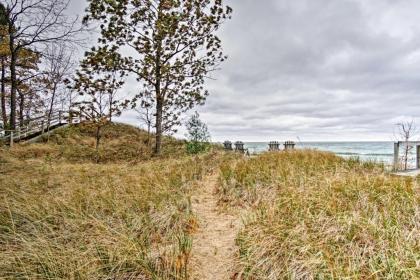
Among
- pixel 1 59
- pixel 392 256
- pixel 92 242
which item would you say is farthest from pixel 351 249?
pixel 1 59

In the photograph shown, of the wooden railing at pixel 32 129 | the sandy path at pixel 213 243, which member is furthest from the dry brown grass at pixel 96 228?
the wooden railing at pixel 32 129

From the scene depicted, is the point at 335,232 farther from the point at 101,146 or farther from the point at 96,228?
the point at 101,146

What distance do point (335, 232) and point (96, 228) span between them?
281cm

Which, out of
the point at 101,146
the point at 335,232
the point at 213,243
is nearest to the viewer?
the point at 335,232

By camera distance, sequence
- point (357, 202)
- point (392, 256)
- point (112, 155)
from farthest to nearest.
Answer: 1. point (112, 155)
2. point (357, 202)
3. point (392, 256)

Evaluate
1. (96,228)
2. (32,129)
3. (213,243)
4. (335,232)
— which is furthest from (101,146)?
(335,232)

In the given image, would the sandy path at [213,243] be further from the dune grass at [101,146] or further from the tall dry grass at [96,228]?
the dune grass at [101,146]

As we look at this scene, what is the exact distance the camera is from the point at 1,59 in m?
19.1

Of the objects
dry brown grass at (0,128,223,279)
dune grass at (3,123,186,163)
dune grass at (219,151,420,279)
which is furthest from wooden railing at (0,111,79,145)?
dune grass at (219,151,420,279)

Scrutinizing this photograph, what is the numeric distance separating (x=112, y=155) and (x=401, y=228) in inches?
458

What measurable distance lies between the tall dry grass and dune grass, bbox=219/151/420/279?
82cm

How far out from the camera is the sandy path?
3020 mm

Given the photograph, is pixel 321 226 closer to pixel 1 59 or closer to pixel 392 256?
pixel 392 256

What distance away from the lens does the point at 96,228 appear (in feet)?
12.2
